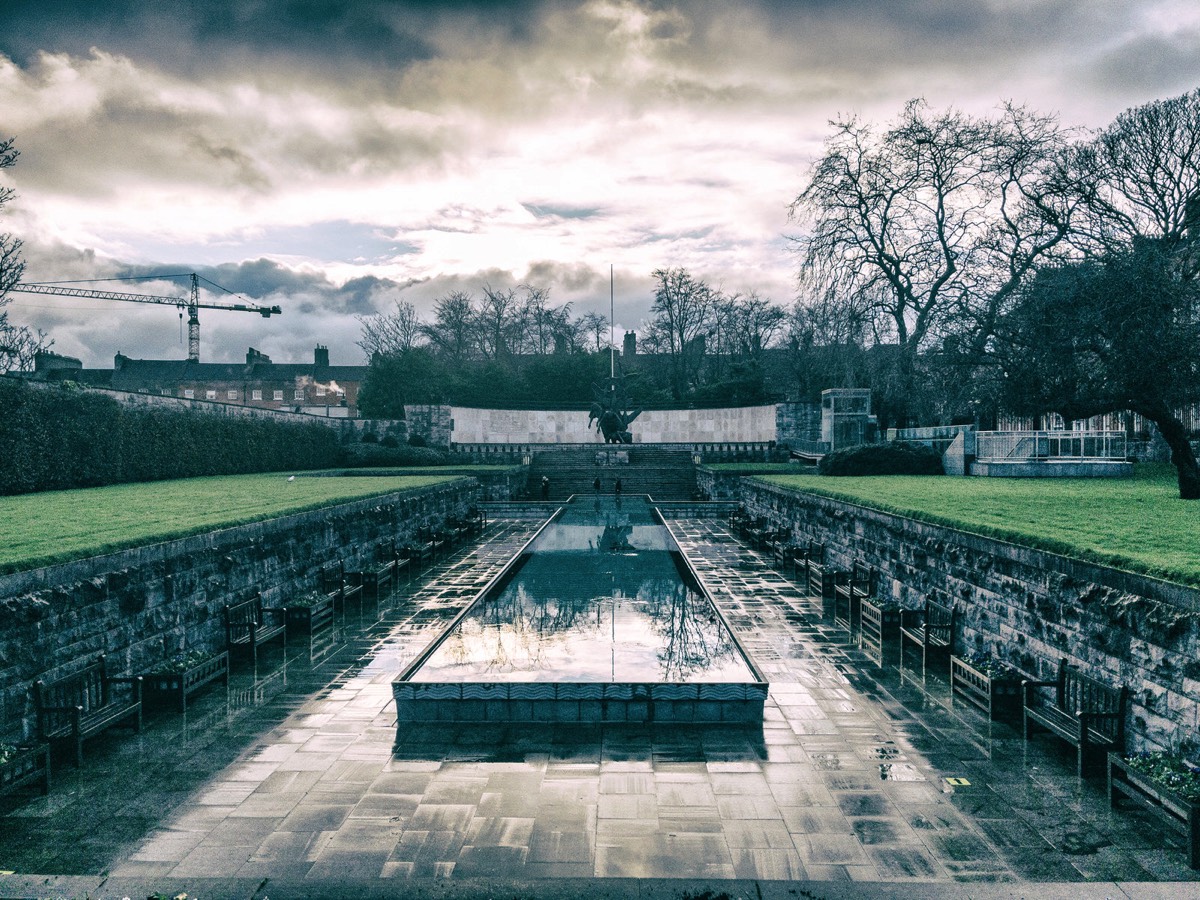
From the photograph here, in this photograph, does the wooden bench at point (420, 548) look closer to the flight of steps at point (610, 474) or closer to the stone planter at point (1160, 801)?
the stone planter at point (1160, 801)

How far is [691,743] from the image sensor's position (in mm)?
6680

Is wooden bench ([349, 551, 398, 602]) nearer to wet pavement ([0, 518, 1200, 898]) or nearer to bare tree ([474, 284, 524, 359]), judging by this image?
wet pavement ([0, 518, 1200, 898])

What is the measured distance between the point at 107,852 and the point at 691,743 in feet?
15.1

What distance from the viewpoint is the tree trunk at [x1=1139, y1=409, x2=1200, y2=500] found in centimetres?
1295

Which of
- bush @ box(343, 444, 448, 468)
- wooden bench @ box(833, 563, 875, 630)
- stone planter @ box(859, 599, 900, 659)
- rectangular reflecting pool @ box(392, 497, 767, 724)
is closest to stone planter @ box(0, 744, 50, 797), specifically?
rectangular reflecting pool @ box(392, 497, 767, 724)

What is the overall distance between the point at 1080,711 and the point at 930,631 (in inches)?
113

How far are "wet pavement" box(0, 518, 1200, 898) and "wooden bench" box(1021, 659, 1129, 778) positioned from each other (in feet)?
0.81

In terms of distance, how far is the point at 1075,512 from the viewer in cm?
1102

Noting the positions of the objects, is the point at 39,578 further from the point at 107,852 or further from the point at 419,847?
the point at 419,847

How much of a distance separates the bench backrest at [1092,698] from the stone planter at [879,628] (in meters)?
2.79

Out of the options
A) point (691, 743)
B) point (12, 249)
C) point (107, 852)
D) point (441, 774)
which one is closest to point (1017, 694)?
point (691, 743)

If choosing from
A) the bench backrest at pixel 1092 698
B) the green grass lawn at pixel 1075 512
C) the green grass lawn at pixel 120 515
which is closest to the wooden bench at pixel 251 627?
the green grass lawn at pixel 120 515

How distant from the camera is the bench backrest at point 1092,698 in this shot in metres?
5.92

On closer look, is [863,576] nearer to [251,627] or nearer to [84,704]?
[251,627]
